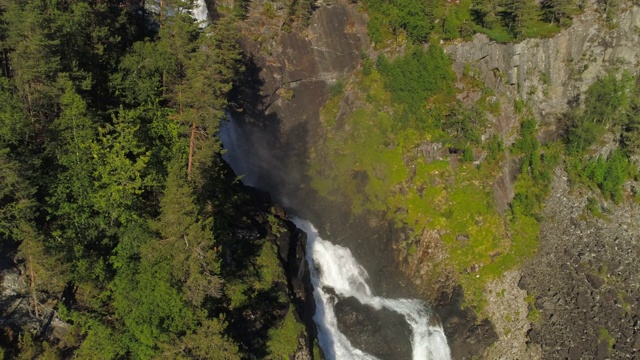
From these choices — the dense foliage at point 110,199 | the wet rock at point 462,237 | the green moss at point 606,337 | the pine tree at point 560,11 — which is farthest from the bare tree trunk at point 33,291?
the pine tree at point 560,11

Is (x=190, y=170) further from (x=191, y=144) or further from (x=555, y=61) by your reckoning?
(x=555, y=61)

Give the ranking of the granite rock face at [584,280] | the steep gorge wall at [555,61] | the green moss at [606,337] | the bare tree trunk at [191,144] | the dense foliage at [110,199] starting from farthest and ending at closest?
1. the steep gorge wall at [555,61]
2. the granite rock face at [584,280]
3. the green moss at [606,337]
4. the bare tree trunk at [191,144]
5. the dense foliage at [110,199]

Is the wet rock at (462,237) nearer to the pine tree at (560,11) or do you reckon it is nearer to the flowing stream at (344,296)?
the flowing stream at (344,296)

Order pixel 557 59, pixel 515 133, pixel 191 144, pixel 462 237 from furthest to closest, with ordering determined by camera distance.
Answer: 1. pixel 557 59
2. pixel 515 133
3. pixel 462 237
4. pixel 191 144

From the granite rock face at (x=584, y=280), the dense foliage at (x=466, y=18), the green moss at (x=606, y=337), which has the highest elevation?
the dense foliage at (x=466, y=18)

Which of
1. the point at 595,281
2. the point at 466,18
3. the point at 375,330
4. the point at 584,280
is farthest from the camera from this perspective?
the point at 466,18

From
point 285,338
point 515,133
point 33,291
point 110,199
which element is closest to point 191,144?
point 110,199
